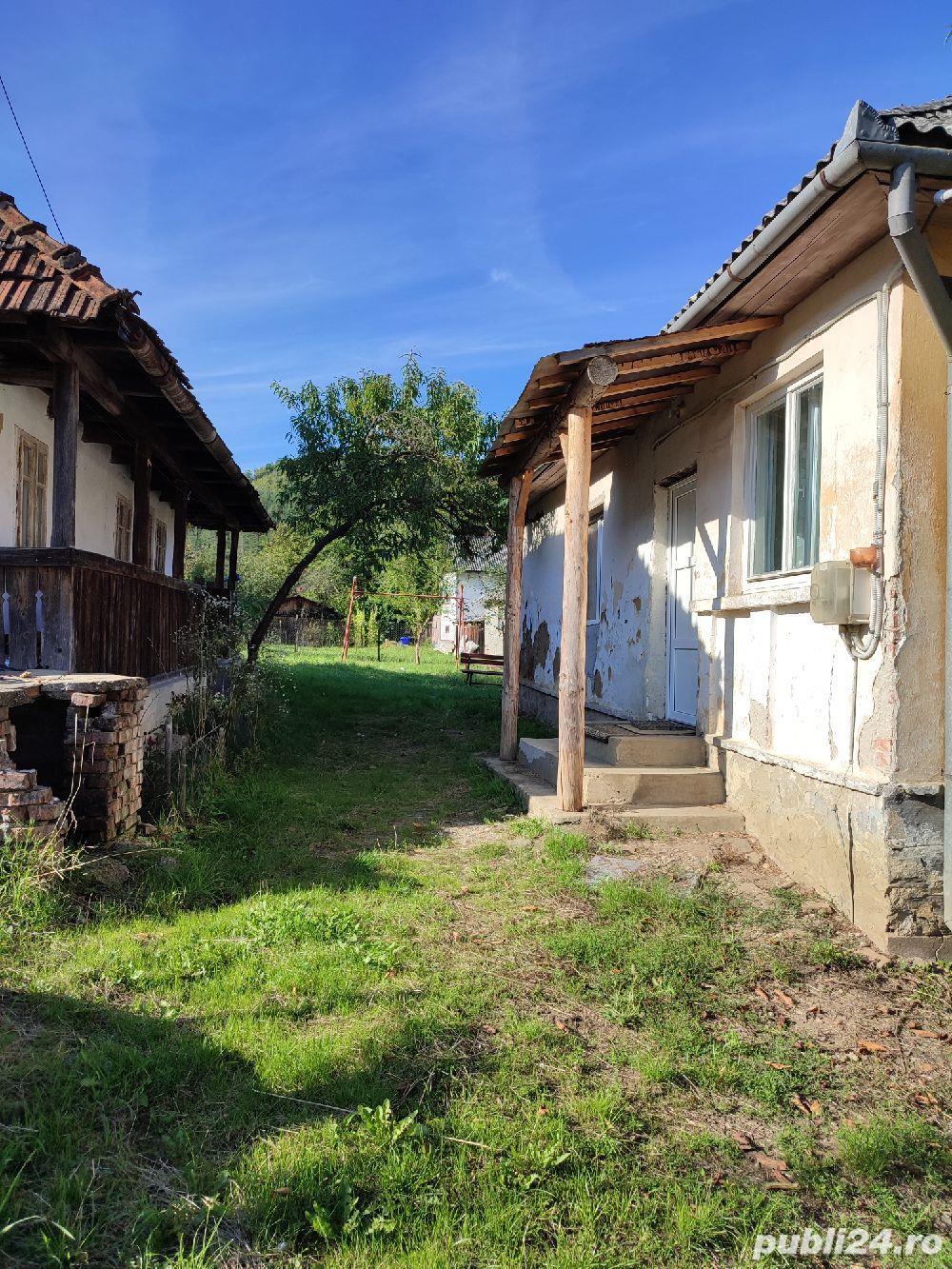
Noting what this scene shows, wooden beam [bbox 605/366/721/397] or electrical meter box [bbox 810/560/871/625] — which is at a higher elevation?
wooden beam [bbox 605/366/721/397]

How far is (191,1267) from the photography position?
6.60ft

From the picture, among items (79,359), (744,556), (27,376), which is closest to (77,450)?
(27,376)

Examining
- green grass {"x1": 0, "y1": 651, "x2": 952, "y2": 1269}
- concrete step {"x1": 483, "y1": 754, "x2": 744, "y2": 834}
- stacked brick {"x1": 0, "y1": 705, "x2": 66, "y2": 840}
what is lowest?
green grass {"x1": 0, "y1": 651, "x2": 952, "y2": 1269}

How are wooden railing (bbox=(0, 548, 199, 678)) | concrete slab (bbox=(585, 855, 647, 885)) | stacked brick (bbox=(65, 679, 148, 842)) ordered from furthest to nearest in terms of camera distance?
1. wooden railing (bbox=(0, 548, 199, 678))
2. concrete slab (bbox=(585, 855, 647, 885))
3. stacked brick (bbox=(65, 679, 148, 842))

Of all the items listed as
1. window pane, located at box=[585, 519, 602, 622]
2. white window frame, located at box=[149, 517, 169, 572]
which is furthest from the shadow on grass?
white window frame, located at box=[149, 517, 169, 572]

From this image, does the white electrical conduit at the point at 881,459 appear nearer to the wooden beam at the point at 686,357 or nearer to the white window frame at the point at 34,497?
the wooden beam at the point at 686,357

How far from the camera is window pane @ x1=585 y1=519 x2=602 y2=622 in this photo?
391 inches

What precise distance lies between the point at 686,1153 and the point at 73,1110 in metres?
1.93

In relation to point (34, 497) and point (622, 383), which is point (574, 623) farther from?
point (34, 497)

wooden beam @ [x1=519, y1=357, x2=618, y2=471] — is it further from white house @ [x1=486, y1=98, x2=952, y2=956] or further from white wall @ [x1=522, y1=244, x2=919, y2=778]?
white wall @ [x1=522, y1=244, x2=919, y2=778]

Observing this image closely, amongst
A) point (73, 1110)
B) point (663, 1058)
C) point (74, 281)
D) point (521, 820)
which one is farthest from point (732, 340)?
point (73, 1110)

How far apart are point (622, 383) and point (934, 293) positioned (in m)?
2.66

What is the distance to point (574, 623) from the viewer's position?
596cm

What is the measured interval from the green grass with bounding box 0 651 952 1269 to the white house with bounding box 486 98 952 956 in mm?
882
